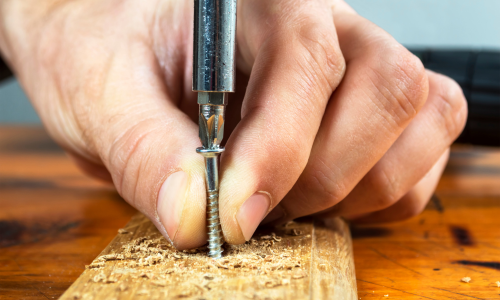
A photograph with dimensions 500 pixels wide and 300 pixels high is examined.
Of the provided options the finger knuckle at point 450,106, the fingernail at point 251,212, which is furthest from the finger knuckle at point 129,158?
the finger knuckle at point 450,106

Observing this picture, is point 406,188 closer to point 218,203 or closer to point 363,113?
point 363,113

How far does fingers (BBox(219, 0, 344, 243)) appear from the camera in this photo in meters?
0.43

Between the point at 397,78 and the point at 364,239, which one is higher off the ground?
the point at 397,78

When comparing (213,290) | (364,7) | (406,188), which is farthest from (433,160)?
(364,7)

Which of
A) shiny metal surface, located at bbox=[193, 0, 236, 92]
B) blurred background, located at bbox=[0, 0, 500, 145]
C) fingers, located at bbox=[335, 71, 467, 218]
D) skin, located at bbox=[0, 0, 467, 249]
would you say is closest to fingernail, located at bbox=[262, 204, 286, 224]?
skin, located at bbox=[0, 0, 467, 249]

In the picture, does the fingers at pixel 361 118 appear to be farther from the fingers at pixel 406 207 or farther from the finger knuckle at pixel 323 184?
the fingers at pixel 406 207

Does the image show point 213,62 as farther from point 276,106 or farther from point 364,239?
point 364,239

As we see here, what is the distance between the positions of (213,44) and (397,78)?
25 cm

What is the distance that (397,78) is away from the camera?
522 mm

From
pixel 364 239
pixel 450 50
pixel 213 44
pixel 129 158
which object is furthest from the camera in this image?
pixel 450 50

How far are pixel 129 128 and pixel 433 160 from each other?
0.43 metres

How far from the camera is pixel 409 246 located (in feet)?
1.84

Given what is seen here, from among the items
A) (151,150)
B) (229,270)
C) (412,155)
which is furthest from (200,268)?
(412,155)

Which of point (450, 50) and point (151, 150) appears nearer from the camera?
point (151, 150)
